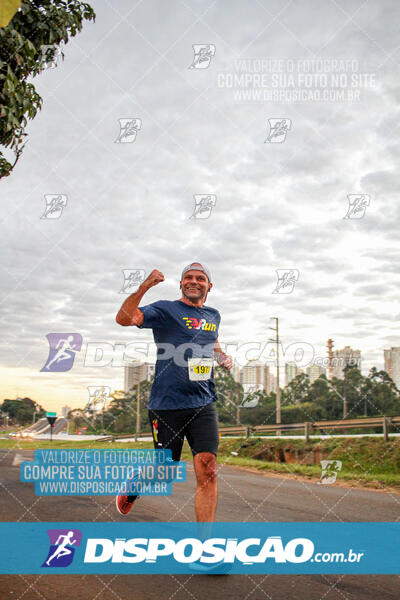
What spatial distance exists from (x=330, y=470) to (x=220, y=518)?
303 inches

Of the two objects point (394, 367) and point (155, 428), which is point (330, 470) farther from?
point (155, 428)

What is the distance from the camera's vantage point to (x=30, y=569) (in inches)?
137

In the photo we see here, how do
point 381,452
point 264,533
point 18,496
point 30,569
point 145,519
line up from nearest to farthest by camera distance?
1. point 30,569
2. point 264,533
3. point 145,519
4. point 18,496
5. point 381,452

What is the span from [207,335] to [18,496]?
4381mm

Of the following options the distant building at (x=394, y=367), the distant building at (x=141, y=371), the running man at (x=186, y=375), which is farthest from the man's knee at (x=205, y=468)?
the distant building at (x=394, y=367)

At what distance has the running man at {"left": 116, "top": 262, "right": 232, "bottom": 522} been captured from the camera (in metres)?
3.87

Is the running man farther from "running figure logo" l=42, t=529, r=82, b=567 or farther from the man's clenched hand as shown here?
"running figure logo" l=42, t=529, r=82, b=567

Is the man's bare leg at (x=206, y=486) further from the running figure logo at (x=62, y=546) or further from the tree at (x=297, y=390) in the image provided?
the tree at (x=297, y=390)

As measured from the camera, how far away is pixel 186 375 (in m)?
4.08

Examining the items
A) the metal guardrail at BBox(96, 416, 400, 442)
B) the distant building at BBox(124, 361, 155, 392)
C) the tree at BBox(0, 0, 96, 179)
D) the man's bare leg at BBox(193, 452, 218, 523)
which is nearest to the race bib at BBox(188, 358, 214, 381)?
the man's bare leg at BBox(193, 452, 218, 523)

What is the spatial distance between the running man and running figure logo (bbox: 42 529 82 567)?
47cm

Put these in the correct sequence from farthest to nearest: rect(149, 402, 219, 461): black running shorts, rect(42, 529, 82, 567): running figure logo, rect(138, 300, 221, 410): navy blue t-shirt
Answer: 1. rect(138, 300, 221, 410): navy blue t-shirt
2. rect(149, 402, 219, 461): black running shorts
3. rect(42, 529, 82, 567): running figure logo

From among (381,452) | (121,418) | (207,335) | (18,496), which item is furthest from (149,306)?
(121,418)

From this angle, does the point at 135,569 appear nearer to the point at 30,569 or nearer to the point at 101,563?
the point at 101,563
